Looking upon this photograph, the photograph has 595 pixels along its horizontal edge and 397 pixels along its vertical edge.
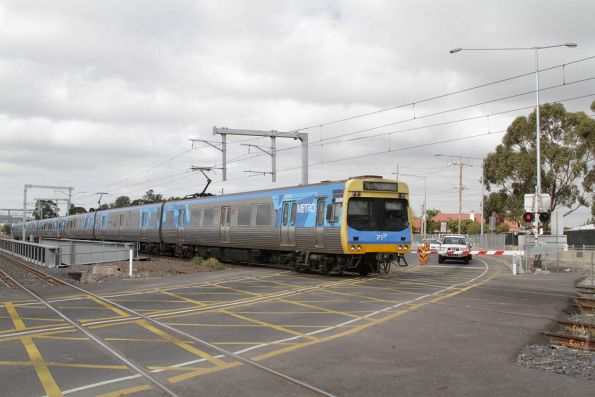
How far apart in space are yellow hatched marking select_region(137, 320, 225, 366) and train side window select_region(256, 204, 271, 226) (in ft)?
36.7

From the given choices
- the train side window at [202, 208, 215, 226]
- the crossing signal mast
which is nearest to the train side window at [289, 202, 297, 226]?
the train side window at [202, 208, 215, 226]

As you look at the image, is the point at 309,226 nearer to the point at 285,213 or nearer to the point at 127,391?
the point at 285,213

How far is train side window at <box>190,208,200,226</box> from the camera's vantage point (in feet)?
85.8

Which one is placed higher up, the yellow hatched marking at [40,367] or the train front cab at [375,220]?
the train front cab at [375,220]

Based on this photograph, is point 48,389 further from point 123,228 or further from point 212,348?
point 123,228

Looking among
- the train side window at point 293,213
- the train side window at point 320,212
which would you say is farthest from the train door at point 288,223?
the train side window at point 320,212

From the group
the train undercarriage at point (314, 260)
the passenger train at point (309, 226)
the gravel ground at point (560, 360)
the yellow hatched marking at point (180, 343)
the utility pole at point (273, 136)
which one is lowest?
the yellow hatched marking at point (180, 343)

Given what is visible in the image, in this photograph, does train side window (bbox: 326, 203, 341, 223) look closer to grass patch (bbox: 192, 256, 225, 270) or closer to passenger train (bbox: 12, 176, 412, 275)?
passenger train (bbox: 12, 176, 412, 275)

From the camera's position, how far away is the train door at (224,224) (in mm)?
23359

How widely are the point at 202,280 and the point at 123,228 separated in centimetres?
2296

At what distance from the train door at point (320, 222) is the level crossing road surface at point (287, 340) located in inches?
119

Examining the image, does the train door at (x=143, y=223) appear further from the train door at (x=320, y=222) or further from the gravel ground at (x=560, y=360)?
the gravel ground at (x=560, y=360)

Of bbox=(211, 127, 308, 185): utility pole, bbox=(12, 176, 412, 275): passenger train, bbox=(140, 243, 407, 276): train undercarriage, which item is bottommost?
bbox=(140, 243, 407, 276): train undercarriage

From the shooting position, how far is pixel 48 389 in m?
5.42
